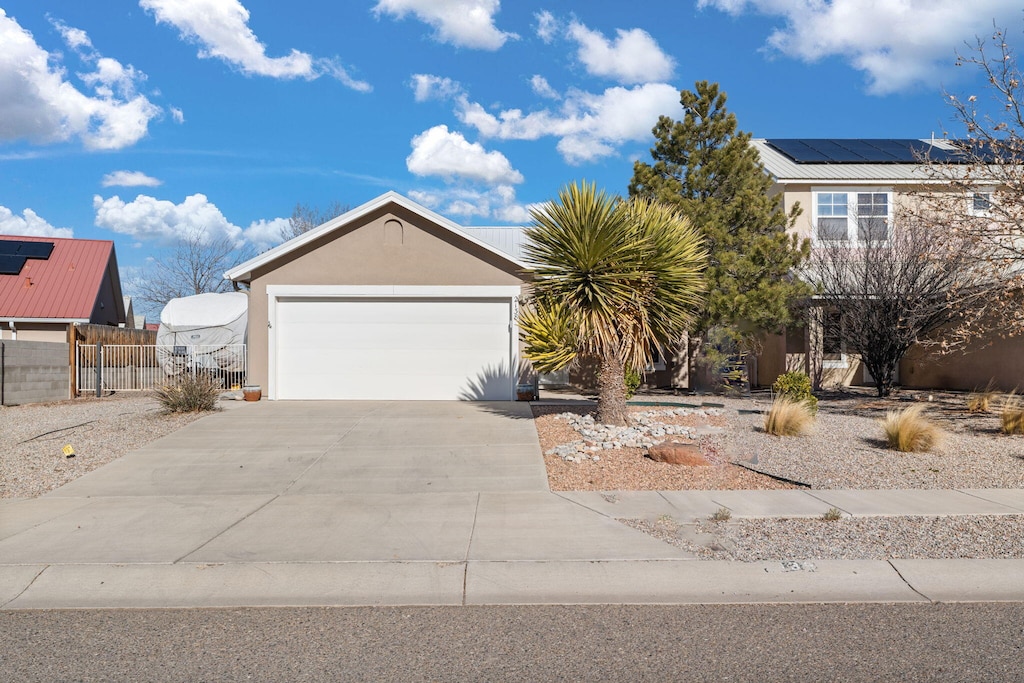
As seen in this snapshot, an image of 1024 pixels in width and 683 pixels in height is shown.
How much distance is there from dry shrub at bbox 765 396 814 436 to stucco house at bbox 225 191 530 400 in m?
6.19

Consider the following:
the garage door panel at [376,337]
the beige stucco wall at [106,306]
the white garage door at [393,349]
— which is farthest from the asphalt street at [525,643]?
the beige stucco wall at [106,306]

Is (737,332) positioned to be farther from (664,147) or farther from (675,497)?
(675,497)

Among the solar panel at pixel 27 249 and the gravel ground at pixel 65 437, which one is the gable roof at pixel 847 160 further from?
the solar panel at pixel 27 249

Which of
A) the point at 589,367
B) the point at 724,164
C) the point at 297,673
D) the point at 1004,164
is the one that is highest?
the point at 724,164

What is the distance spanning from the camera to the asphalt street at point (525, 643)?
15.3ft

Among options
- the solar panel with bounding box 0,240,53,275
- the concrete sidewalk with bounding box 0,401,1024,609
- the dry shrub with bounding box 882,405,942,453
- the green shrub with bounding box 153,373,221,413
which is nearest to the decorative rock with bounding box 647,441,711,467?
the concrete sidewalk with bounding box 0,401,1024,609

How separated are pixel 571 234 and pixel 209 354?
13371 mm

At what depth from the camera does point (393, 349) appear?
17172 millimetres

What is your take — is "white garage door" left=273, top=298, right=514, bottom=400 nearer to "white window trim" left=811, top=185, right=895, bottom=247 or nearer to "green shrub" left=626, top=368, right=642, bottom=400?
"green shrub" left=626, top=368, right=642, bottom=400

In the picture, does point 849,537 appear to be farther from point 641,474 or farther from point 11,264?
point 11,264

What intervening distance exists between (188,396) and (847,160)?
19.4 m

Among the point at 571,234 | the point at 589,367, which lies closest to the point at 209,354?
the point at 589,367

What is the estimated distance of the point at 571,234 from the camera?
490 inches

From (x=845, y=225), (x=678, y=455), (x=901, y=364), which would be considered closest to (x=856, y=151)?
(x=845, y=225)
